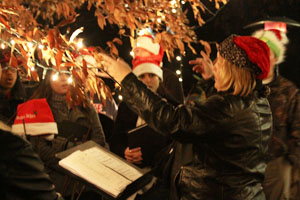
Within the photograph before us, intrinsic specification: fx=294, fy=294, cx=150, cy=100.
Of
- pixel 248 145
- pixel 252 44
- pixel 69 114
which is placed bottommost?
pixel 69 114

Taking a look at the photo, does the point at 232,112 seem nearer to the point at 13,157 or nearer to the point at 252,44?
the point at 252,44

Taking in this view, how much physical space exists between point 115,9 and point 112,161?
2250 mm

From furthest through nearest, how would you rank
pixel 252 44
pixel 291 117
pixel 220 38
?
pixel 220 38, pixel 291 117, pixel 252 44

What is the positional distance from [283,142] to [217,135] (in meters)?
1.66

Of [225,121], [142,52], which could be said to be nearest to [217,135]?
[225,121]

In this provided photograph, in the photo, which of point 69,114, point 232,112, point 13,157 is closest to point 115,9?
point 69,114

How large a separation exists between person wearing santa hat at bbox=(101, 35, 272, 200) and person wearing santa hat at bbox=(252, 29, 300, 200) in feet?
4.05

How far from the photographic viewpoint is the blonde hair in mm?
1940

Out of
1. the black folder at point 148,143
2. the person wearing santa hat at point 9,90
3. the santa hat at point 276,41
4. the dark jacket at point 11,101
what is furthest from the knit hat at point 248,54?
the person wearing santa hat at point 9,90

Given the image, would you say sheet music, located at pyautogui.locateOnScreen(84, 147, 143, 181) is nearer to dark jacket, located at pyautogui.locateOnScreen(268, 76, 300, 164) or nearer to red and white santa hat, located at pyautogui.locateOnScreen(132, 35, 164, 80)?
red and white santa hat, located at pyautogui.locateOnScreen(132, 35, 164, 80)

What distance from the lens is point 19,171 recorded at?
1.15m

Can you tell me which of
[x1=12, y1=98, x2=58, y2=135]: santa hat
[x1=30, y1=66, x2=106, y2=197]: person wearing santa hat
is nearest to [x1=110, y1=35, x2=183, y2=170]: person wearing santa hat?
[x1=30, y1=66, x2=106, y2=197]: person wearing santa hat

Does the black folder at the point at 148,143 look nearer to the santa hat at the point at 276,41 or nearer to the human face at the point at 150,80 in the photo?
the human face at the point at 150,80

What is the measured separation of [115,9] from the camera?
377 centimetres
